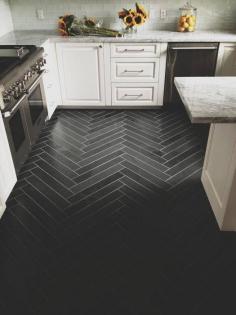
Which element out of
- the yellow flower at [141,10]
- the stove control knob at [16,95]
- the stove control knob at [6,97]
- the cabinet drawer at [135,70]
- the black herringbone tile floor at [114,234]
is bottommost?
the black herringbone tile floor at [114,234]

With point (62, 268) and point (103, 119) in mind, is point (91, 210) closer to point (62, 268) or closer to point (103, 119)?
point (62, 268)

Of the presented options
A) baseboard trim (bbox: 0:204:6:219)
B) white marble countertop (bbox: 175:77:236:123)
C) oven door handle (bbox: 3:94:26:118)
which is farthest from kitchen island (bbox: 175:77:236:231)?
baseboard trim (bbox: 0:204:6:219)

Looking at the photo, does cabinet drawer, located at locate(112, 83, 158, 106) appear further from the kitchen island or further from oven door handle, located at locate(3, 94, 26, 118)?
the kitchen island

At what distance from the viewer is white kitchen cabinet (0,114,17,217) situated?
7.32ft

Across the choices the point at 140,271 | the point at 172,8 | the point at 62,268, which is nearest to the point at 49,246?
the point at 62,268

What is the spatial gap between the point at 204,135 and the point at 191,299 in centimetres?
198

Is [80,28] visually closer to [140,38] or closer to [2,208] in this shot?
[140,38]

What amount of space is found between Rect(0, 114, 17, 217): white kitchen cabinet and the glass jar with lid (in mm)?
2514

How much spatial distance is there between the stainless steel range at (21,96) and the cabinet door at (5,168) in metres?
0.06

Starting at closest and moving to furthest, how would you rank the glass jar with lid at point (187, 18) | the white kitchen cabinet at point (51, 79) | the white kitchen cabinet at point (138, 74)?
the white kitchen cabinet at point (51, 79) → the white kitchen cabinet at point (138, 74) → the glass jar with lid at point (187, 18)

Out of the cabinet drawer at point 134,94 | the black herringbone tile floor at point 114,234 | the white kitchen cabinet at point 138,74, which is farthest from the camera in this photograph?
the cabinet drawer at point 134,94

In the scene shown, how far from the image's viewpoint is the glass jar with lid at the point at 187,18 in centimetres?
362

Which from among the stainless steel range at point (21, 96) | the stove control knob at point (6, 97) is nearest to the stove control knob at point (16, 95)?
the stainless steel range at point (21, 96)

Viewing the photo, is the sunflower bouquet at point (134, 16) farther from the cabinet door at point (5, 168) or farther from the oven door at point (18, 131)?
the cabinet door at point (5, 168)
